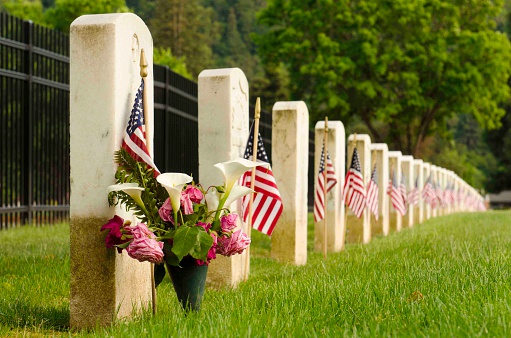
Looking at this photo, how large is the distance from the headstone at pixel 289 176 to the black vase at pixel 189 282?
5.82 metres

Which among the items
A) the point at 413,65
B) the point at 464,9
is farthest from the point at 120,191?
the point at 464,9

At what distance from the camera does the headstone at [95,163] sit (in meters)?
6.36

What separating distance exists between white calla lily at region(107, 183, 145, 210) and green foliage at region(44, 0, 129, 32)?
34.7 meters

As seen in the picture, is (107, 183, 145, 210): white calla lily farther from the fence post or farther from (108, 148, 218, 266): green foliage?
the fence post

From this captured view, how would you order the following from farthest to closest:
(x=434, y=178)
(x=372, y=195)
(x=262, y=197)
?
(x=434, y=178) → (x=372, y=195) → (x=262, y=197)

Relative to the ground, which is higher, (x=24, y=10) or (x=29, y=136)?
(x=24, y=10)

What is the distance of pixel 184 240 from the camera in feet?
20.1

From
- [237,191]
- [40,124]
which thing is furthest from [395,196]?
[237,191]

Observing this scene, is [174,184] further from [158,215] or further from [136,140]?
[136,140]

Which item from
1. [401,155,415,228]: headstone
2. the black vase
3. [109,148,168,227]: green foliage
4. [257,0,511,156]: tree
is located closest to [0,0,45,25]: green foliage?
[257,0,511,156]: tree

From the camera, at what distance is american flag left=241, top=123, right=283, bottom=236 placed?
9.78 metres

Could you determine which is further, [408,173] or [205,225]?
[408,173]

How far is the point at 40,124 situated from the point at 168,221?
9.16 meters

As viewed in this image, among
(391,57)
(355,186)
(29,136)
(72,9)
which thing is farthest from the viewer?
(72,9)
